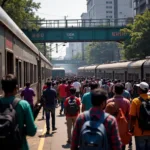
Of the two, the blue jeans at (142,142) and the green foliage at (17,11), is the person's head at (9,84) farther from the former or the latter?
the green foliage at (17,11)

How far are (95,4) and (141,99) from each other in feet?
567

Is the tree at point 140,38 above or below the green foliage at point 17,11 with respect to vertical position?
below

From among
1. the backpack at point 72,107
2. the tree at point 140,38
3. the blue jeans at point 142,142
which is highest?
the tree at point 140,38

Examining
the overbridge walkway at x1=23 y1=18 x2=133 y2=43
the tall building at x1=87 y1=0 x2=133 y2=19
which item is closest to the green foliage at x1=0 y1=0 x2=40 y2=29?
the overbridge walkway at x1=23 y1=18 x2=133 y2=43

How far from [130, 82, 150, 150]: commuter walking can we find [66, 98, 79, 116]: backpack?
3555 mm

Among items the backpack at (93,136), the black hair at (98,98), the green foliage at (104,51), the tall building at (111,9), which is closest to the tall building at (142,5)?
the green foliage at (104,51)

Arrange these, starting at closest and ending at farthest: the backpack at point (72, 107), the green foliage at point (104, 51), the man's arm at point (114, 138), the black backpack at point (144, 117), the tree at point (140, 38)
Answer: the man's arm at point (114, 138)
the black backpack at point (144, 117)
the backpack at point (72, 107)
the tree at point (140, 38)
the green foliage at point (104, 51)

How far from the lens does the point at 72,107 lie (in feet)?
32.7

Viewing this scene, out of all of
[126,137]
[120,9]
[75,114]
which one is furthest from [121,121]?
[120,9]

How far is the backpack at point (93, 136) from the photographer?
4.00 meters

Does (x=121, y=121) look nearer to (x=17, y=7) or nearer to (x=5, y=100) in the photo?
(x=5, y=100)

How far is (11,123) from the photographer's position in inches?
159

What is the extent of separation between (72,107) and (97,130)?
5.91 m

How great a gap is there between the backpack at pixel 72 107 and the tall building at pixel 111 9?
160 metres
